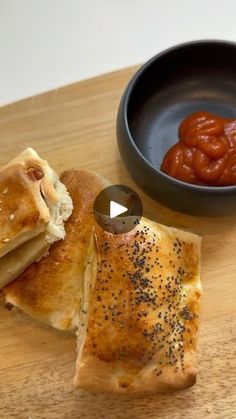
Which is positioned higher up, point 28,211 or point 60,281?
point 28,211

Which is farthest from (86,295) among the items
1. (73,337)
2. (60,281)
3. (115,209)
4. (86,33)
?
(86,33)

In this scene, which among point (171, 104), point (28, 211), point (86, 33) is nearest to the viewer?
point (28, 211)

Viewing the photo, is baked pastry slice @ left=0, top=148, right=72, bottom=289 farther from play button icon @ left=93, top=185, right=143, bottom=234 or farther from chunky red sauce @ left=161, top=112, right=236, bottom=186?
chunky red sauce @ left=161, top=112, right=236, bottom=186

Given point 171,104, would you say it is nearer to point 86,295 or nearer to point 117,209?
point 117,209

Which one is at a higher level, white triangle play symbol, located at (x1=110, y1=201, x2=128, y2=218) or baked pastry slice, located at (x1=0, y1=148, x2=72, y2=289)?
baked pastry slice, located at (x1=0, y1=148, x2=72, y2=289)


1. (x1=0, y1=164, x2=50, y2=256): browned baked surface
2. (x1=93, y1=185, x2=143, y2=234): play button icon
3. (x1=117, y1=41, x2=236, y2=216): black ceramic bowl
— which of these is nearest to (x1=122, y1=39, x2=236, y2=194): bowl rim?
(x1=117, y1=41, x2=236, y2=216): black ceramic bowl

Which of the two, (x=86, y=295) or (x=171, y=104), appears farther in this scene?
(x=171, y=104)
